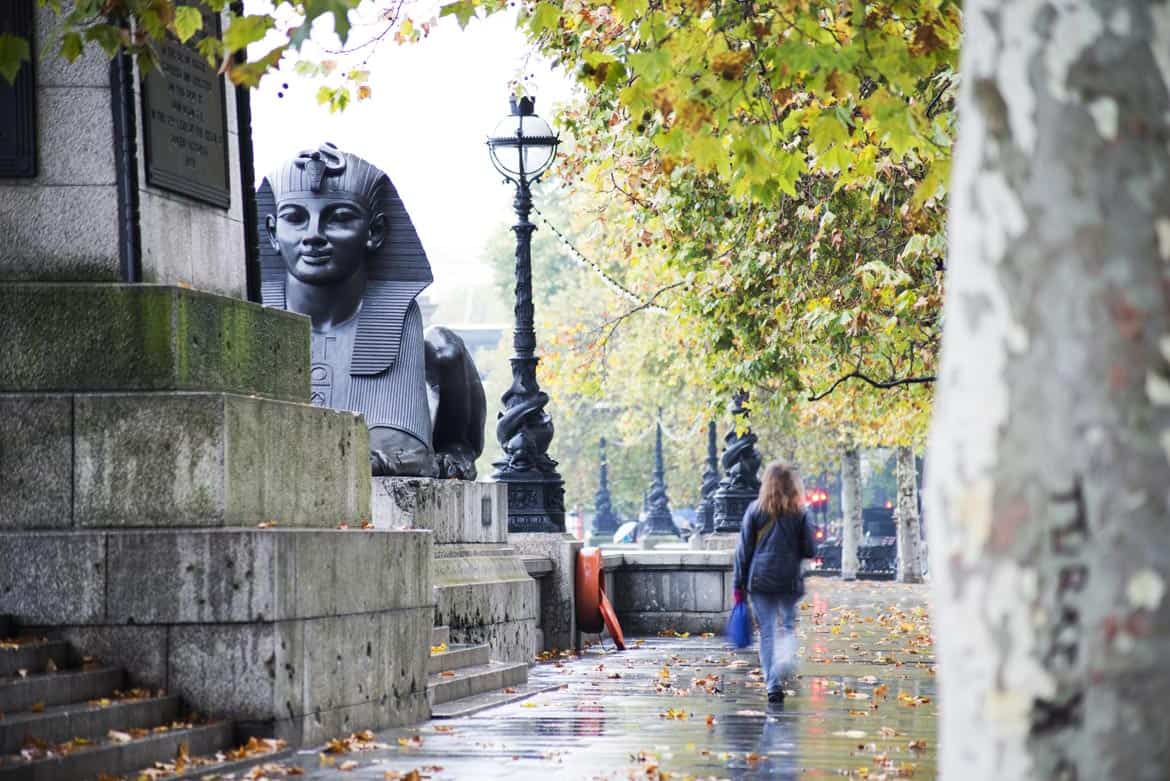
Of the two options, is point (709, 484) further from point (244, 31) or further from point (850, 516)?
point (244, 31)

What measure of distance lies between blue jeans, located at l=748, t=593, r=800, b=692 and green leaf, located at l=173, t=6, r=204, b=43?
6.30 m

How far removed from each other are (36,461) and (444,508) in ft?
21.7

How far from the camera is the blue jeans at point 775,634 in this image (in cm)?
1408

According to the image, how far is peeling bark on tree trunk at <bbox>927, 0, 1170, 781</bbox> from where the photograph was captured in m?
4.08

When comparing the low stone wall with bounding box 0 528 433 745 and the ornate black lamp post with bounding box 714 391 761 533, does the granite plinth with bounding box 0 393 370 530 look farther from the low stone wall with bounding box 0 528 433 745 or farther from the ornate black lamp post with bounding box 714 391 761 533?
the ornate black lamp post with bounding box 714 391 761 533

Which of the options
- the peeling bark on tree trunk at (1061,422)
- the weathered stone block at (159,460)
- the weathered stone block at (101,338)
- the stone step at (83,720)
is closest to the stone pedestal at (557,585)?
the weathered stone block at (101,338)

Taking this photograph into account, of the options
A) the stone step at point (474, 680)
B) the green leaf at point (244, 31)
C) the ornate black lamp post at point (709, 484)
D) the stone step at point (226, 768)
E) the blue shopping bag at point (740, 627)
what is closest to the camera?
the stone step at point (226, 768)

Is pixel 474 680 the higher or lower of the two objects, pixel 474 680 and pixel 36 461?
the lower

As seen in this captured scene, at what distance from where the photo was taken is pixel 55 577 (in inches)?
382

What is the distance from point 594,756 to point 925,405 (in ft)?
76.1

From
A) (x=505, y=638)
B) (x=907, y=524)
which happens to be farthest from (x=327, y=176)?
(x=907, y=524)

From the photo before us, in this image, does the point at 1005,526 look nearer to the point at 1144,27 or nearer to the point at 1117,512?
the point at 1117,512

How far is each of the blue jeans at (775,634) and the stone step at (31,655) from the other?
5.90 meters

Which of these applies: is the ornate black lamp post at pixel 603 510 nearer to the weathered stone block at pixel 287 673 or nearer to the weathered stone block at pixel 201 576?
the weathered stone block at pixel 287 673
